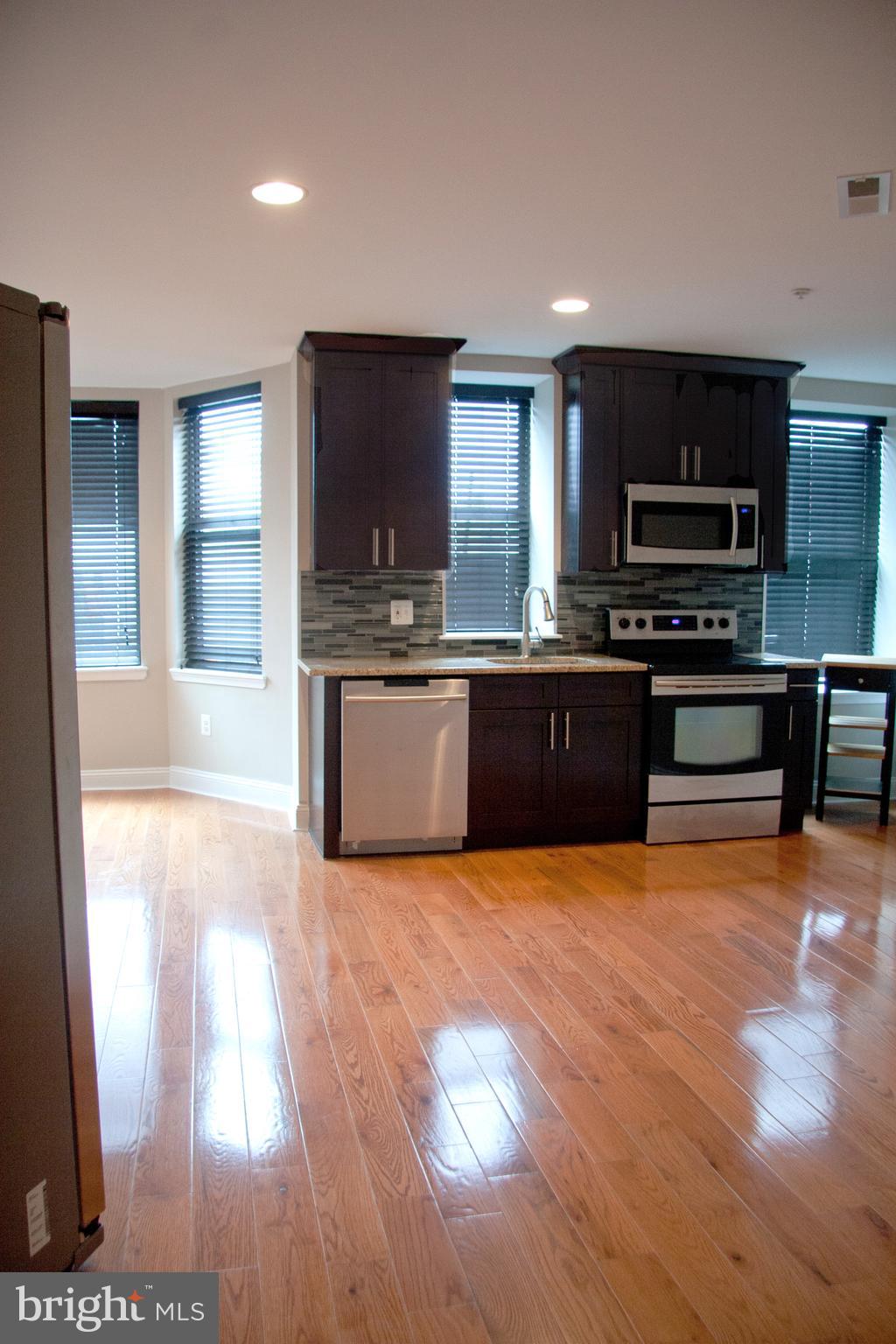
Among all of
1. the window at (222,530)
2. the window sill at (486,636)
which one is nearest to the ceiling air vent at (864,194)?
the window sill at (486,636)

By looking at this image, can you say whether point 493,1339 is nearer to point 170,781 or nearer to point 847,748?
point 847,748

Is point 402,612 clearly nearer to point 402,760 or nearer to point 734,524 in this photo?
point 402,760

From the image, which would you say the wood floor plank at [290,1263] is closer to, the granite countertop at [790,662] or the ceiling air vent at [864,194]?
the ceiling air vent at [864,194]

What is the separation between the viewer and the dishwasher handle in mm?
4242

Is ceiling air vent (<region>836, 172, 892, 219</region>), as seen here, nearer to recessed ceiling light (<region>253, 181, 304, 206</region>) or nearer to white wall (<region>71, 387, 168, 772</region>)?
recessed ceiling light (<region>253, 181, 304, 206</region>)

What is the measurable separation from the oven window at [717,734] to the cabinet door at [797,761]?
0.22 meters

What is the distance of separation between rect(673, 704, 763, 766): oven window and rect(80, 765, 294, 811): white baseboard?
2001 mm

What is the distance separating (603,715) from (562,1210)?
2807mm

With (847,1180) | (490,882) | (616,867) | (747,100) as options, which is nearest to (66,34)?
(747,100)

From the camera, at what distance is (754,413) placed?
4.98m

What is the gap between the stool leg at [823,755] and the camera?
17.0 feet

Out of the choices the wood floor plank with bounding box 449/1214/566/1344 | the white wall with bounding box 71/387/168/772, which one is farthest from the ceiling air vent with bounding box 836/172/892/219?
the white wall with bounding box 71/387/168/772

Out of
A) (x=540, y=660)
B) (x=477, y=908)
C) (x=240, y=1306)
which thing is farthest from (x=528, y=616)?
(x=240, y=1306)

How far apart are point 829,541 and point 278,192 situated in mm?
4172
